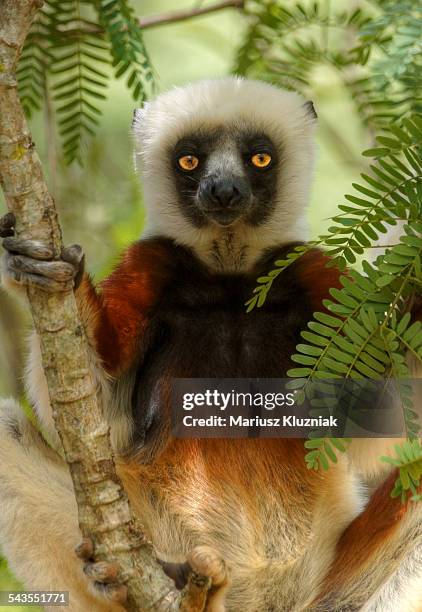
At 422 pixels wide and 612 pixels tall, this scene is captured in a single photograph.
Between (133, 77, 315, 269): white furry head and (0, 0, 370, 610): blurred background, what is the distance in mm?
288

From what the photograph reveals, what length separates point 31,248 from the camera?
3936mm

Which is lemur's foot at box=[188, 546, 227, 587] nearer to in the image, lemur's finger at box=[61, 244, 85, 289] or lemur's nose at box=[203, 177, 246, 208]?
lemur's finger at box=[61, 244, 85, 289]

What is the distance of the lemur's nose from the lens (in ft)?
16.2

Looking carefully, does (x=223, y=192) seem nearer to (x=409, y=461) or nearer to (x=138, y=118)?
(x=138, y=118)

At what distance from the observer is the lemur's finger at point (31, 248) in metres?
3.93

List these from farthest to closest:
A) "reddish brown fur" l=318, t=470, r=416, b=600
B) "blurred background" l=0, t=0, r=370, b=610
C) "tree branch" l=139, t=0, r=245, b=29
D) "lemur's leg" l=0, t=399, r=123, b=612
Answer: "blurred background" l=0, t=0, r=370, b=610 < "tree branch" l=139, t=0, r=245, b=29 < "reddish brown fur" l=318, t=470, r=416, b=600 < "lemur's leg" l=0, t=399, r=123, b=612

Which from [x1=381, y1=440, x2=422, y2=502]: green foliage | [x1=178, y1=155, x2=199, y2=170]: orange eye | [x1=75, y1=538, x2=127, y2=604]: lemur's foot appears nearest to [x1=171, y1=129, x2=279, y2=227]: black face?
[x1=178, y1=155, x2=199, y2=170]: orange eye

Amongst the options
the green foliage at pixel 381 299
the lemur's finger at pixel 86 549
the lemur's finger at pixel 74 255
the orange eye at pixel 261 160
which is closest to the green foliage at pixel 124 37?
the orange eye at pixel 261 160

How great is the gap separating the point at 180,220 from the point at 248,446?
144 centimetres

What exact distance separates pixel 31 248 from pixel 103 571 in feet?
4.89

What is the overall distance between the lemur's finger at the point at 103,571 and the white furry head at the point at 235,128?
2004mm

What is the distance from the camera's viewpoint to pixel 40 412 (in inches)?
185

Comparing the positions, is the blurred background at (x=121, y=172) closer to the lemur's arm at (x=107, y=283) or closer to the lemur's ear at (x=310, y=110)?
the lemur's ear at (x=310, y=110)

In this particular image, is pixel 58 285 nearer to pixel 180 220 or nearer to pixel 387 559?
pixel 180 220
